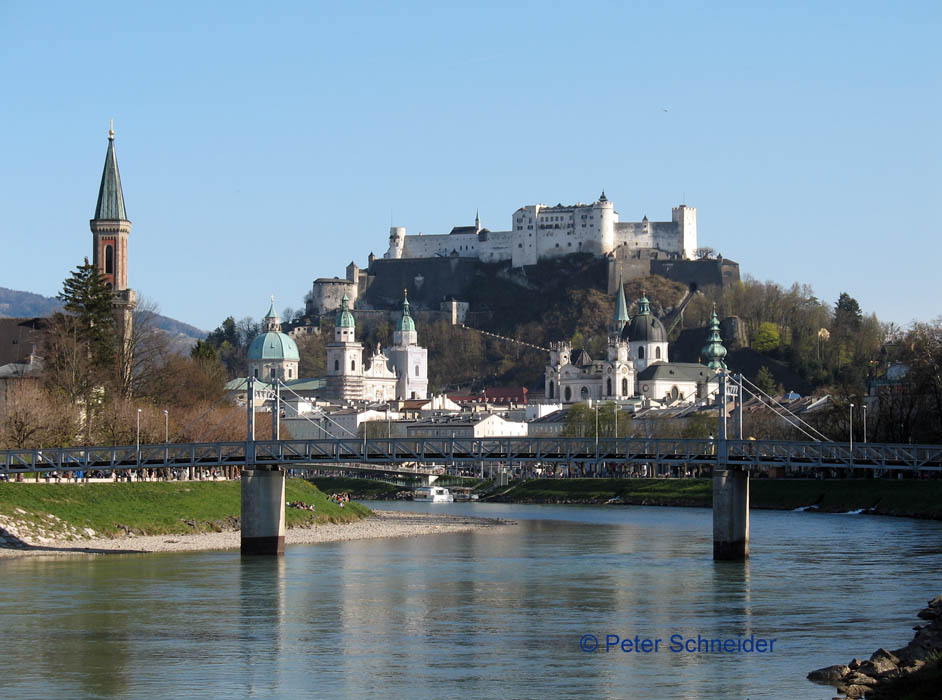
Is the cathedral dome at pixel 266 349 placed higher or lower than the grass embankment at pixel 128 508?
higher

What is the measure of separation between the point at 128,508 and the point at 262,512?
9406 millimetres

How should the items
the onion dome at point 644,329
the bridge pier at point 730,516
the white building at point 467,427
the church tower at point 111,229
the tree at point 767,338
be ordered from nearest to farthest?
the bridge pier at point 730,516, the church tower at point 111,229, the white building at point 467,427, the tree at point 767,338, the onion dome at point 644,329

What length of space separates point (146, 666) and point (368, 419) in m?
134

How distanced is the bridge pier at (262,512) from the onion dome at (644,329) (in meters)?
130

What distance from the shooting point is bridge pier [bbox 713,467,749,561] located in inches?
2227

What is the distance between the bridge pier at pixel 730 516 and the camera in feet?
186

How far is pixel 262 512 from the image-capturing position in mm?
59531

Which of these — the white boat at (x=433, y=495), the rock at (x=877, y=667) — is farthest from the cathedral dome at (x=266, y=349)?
the rock at (x=877, y=667)

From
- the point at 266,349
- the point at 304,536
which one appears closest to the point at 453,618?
the point at 304,536

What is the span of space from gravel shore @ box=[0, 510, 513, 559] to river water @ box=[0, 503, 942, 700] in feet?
8.13

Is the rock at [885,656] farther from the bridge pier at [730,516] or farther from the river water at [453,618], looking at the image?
the bridge pier at [730,516]

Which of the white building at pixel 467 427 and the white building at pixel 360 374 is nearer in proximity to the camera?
the white building at pixel 467 427

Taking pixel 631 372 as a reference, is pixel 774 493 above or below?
below

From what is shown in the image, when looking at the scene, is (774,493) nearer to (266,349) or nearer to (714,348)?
(714,348)
